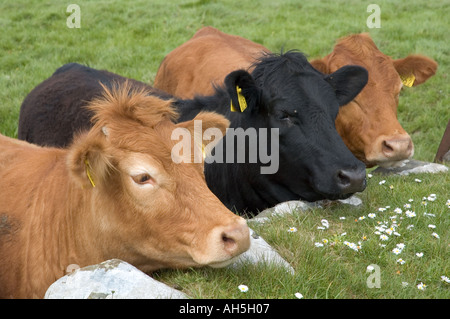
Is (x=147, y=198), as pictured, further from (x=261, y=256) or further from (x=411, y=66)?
(x=411, y=66)

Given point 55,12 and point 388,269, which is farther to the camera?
point 55,12

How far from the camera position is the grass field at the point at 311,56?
3.32 meters

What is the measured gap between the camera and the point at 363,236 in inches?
158

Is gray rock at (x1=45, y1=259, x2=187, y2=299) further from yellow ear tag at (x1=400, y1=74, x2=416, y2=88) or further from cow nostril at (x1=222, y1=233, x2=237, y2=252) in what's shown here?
yellow ear tag at (x1=400, y1=74, x2=416, y2=88)

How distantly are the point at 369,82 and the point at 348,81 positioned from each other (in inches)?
30.6

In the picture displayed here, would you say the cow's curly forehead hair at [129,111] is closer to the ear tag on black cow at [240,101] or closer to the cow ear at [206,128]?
the cow ear at [206,128]

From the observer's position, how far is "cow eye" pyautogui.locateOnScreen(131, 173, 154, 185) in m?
3.16

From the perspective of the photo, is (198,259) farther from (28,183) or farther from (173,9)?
(173,9)

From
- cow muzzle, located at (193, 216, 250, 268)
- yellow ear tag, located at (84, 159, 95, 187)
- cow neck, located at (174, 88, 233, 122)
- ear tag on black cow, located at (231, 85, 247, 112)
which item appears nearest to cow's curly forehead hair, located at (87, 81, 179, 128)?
yellow ear tag, located at (84, 159, 95, 187)

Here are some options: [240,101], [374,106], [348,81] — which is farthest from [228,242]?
[374,106]

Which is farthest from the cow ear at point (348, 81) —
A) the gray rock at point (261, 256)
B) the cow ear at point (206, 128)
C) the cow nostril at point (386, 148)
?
the gray rock at point (261, 256)

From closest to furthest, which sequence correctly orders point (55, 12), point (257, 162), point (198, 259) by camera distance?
point (198, 259), point (257, 162), point (55, 12)
